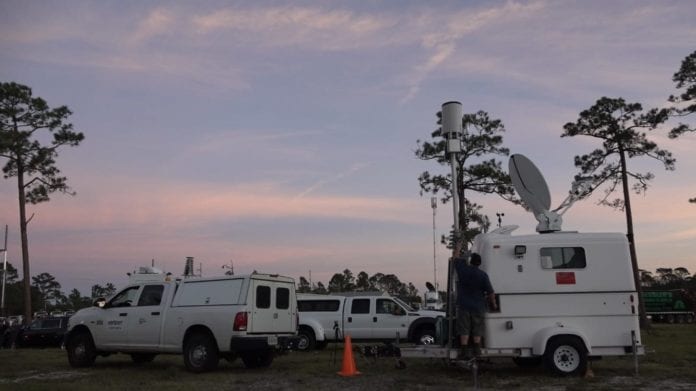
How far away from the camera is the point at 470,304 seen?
11023 mm

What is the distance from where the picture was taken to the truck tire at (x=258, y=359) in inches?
547

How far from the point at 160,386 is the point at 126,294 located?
3821 millimetres

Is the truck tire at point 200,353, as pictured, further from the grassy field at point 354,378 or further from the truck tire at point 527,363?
the truck tire at point 527,363

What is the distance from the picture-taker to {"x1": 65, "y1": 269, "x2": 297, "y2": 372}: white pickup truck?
12609mm

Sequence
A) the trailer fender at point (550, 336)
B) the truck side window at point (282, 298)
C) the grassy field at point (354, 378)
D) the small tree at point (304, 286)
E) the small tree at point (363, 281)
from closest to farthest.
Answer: the grassy field at point (354, 378) → the trailer fender at point (550, 336) → the truck side window at point (282, 298) → the small tree at point (304, 286) → the small tree at point (363, 281)

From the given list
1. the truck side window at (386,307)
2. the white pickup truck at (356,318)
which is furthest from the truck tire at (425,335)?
the truck side window at (386,307)

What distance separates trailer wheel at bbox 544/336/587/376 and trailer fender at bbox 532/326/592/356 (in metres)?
0.09

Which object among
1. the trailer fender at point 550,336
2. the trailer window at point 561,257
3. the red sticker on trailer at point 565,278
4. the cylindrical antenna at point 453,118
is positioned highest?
the cylindrical antenna at point 453,118

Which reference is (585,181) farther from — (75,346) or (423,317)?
(75,346)

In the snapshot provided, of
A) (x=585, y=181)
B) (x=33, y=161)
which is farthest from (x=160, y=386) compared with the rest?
(x=33, y=161)

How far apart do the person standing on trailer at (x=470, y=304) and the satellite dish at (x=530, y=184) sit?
202cm

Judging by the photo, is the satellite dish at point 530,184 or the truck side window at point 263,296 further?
the truck side window at point 263,296

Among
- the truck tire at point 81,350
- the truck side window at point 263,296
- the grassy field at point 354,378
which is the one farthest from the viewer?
the truck tire at point 81,350

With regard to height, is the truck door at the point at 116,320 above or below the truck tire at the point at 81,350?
above
